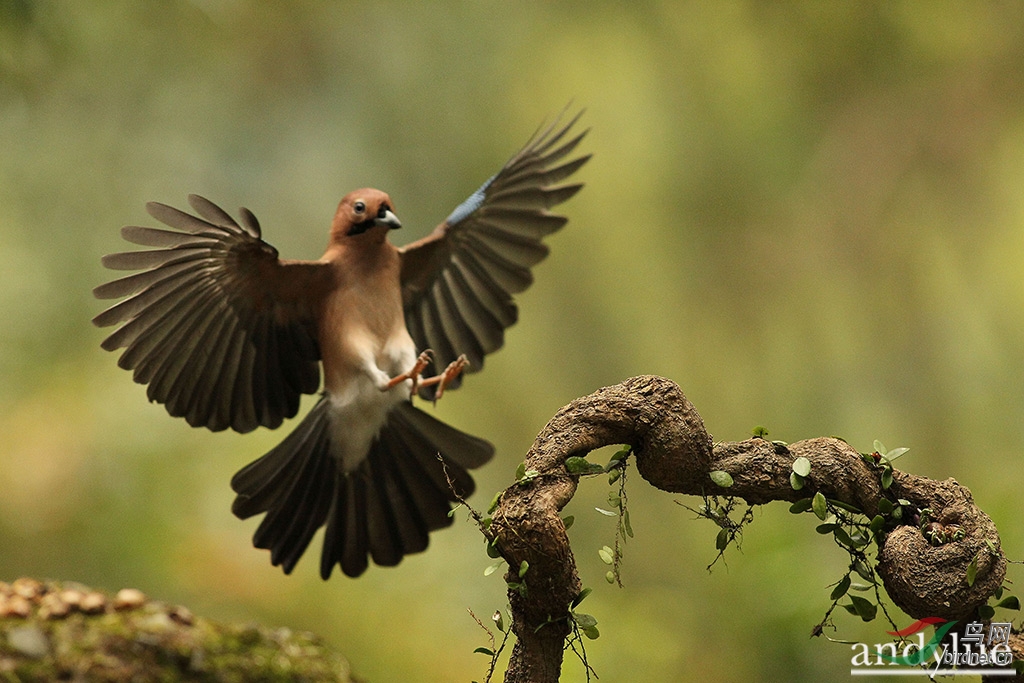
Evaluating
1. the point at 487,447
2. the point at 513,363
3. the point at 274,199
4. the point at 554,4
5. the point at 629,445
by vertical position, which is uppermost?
the point at 554,4

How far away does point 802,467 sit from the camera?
1515mm

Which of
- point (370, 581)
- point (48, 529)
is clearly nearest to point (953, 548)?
point (370, 581)

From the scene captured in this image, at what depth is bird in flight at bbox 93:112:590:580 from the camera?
2119mm

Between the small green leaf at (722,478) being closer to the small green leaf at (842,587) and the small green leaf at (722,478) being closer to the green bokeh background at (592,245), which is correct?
the small green leaf at (842,587)

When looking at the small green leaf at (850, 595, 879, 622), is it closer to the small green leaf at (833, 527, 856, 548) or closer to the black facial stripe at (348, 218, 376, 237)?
the small green leaf at (833, 527, 856, 548)

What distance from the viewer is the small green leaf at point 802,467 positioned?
4.96 feet

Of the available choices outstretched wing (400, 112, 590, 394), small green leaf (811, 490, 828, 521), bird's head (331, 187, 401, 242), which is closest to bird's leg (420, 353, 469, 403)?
outstretched wing (400, 112, 590, 394)

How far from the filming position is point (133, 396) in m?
2.84

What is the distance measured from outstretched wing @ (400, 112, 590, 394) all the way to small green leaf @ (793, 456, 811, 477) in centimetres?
104

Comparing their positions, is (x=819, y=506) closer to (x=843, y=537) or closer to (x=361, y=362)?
(x=843, y=537)

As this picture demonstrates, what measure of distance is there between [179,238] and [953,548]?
1.58 meters

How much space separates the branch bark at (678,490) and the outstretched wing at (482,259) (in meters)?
0.94

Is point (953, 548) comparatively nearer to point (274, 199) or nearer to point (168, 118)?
point (274, 199)

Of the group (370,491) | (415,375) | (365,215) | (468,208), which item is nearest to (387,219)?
(365,215)
